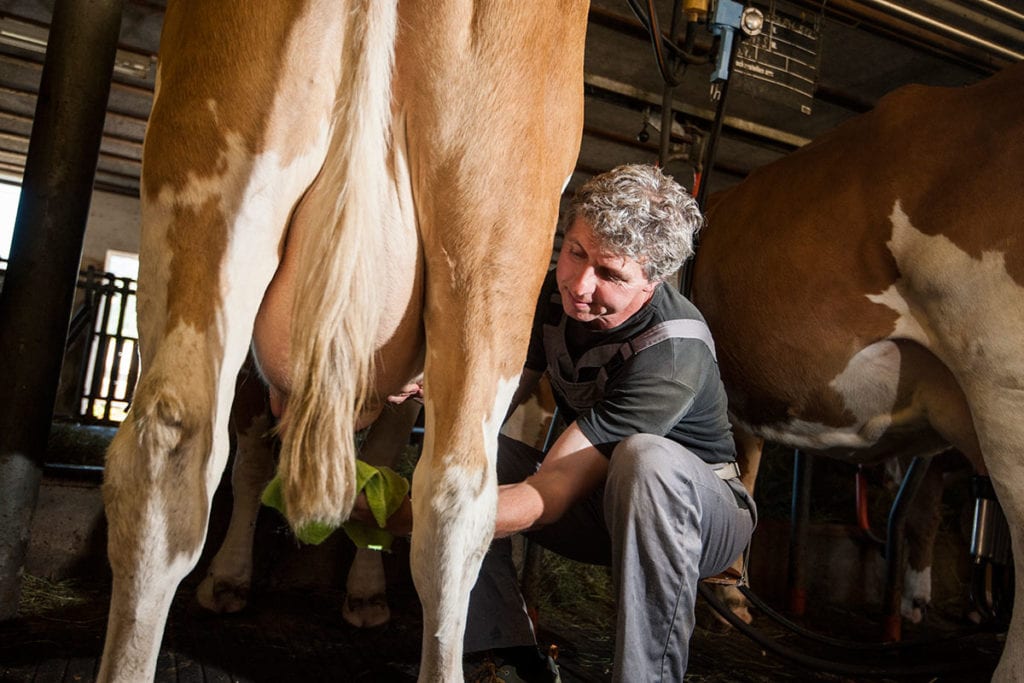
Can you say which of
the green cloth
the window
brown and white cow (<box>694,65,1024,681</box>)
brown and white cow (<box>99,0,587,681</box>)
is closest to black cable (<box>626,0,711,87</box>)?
brown and white cow (<box>694,65,1024,681</box>)

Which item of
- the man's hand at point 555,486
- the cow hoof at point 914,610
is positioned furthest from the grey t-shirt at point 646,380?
the cow hoof at point 914,610

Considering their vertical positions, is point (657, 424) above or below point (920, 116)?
below

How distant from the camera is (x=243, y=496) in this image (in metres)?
2.67

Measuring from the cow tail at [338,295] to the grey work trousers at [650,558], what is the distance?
0.75 m

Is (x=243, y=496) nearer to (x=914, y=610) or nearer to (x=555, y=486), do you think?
(x=555, y=486)

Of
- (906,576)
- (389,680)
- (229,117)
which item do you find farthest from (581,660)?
(906,576)

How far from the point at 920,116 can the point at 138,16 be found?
4.08 metres

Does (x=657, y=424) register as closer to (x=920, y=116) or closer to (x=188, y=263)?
(x=188, y=263)

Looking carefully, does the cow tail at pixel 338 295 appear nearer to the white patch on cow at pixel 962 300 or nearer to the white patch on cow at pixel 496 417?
the white patch on cow at pixel 496 417

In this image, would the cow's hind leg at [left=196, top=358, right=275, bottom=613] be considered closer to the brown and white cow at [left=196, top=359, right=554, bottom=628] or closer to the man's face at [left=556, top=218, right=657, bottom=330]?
the brown and white cow at [left=196, top=359, right=554, bottom=628]

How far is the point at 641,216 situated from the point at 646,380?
0.42 metres

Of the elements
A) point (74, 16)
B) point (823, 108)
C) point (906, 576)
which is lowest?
point (906, 576)

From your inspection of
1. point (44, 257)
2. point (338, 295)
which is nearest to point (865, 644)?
point (338, 295)

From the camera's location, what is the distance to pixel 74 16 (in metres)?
2.31
